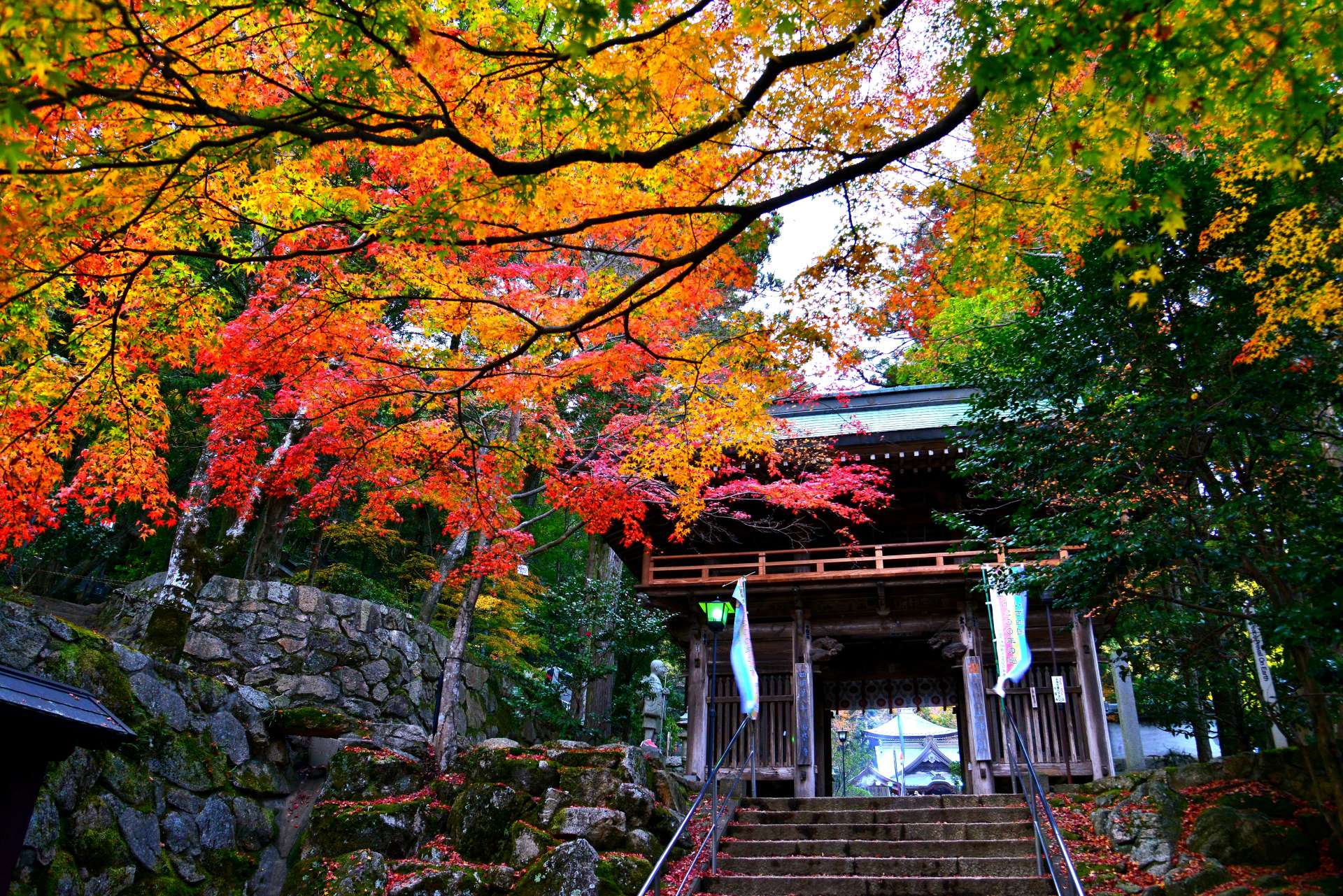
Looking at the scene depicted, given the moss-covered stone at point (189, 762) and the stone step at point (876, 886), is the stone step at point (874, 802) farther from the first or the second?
the moss-covered stone at point (189, 762)

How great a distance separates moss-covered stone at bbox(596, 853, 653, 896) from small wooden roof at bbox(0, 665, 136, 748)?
446 centimetres

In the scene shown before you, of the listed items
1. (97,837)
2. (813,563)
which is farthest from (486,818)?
(813,563)

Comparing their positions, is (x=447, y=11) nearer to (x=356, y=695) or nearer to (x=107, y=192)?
(x=107, y=192)

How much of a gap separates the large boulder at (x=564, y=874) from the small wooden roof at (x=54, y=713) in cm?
400

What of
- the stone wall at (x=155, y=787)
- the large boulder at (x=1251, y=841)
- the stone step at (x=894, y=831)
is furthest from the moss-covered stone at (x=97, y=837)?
the large boulder at (x=1251, y=841)

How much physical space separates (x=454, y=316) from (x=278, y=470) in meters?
7.31

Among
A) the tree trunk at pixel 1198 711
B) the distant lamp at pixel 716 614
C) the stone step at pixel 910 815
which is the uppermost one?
the distant lamp at pixel 716 614

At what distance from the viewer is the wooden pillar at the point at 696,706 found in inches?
519

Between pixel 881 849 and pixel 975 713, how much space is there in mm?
4826

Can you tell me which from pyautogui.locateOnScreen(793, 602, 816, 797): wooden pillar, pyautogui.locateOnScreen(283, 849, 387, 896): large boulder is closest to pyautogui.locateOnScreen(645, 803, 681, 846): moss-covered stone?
pyautogui.locateOnScreen(283, 849, 387, 896): large boulder

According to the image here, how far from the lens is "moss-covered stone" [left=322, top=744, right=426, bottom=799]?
1003cm

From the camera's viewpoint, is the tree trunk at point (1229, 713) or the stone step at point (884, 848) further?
the tree trunk at point (1229, 713)

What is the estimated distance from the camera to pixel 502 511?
39.5ft

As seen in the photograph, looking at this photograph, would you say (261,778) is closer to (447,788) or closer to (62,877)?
(447,788)
